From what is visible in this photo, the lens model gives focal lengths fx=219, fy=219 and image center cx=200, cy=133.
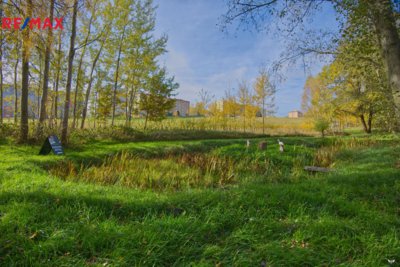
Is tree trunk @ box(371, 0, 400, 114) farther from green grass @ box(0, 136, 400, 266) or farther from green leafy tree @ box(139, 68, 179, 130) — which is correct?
green leafy tree @ box(139, 68, 179, 130)

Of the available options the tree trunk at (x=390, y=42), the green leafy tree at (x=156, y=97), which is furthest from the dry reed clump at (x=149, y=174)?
the green leafy tree at (x=156, y=97)

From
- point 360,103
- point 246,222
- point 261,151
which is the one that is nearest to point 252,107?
point 360,103

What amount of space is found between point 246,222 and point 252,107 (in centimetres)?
1782

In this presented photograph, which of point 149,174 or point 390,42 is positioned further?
point 149,174

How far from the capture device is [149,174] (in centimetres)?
554

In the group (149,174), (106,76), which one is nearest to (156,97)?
(106,76)

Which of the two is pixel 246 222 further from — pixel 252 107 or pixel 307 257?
pixel 252 107

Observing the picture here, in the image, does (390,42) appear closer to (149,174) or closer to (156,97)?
(149,174)

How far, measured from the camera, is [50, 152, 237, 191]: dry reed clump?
16.1ft

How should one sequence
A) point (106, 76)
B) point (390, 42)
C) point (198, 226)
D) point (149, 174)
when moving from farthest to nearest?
1. point (106, 76)
2. point (149, 174)
3. point (390, 42)
4. point (198, 226)

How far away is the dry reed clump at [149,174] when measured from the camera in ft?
16.1

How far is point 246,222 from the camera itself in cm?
269

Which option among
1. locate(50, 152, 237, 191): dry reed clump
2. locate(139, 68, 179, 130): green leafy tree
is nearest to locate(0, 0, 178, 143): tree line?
locate(139, 68, 179, 130): green leafy tree

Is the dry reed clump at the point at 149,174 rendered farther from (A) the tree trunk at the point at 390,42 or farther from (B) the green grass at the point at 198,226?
(A) the tree trunk at the point at 390,42
